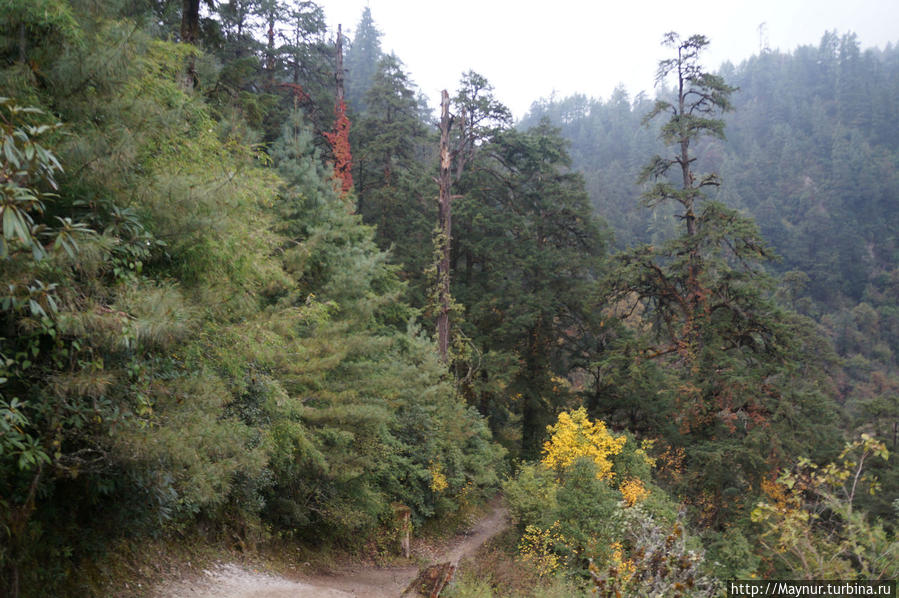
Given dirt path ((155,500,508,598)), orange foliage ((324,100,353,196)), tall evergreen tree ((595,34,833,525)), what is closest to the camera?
dirt path ((155,500,508,598))

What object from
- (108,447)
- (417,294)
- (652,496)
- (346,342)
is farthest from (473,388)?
(108,447)

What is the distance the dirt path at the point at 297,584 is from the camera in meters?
6.25

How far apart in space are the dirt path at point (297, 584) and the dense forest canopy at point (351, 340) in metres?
0.76

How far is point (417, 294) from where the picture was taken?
20750mm

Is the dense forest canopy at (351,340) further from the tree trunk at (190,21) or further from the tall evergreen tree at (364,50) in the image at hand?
the tall evergreen tree at (364,50)

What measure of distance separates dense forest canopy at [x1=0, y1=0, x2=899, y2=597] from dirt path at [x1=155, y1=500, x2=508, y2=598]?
0.76 metres

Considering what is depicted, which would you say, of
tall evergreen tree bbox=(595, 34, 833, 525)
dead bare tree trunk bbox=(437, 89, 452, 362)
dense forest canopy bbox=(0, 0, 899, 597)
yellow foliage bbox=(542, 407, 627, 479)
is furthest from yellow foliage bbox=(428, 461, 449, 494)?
tall evergreen tree bbox=(595, 34, 833, 525)

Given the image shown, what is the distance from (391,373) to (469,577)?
14.4ft

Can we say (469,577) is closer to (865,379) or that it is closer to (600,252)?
(600,252)

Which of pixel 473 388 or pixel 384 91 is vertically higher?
pixel 384 91

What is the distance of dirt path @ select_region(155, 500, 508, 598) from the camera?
625 centimetres

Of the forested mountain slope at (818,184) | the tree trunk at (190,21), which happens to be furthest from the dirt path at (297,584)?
the forested mountain slope at (818,184)

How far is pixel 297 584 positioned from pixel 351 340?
4.01 metres

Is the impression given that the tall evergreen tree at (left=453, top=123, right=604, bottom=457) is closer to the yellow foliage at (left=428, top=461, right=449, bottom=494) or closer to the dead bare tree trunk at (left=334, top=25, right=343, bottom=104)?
the dead bare tree trunk at (left=334, top=25, right=343, bottom=104)
